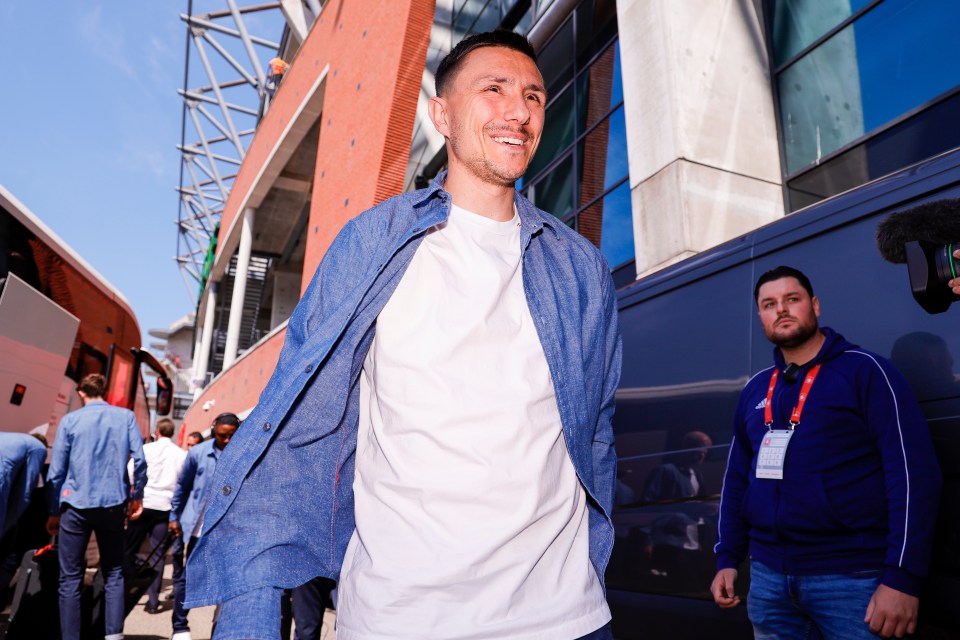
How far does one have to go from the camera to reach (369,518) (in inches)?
54.8

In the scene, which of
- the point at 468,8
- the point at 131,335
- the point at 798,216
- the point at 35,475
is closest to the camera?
the point at 798,216

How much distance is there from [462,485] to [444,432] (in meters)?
0.10

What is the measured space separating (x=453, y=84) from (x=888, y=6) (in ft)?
20.1

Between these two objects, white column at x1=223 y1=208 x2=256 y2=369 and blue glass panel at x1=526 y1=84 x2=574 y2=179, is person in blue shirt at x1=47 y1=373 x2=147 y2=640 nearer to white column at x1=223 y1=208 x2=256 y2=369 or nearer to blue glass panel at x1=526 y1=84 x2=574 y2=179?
blue glass panel at x1=526 y1=84 x2=574 y2=179

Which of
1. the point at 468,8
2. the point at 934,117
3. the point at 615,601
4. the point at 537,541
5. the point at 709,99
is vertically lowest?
the point at 615,601

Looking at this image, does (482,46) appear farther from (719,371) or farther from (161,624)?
(161,624)

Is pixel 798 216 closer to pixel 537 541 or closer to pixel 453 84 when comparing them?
pixel 453 84

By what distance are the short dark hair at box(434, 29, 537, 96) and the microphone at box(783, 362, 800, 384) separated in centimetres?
158

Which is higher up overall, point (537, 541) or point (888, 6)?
point (888, 6)

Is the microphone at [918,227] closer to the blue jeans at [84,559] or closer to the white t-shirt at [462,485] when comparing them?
the white t-shirt at [462,485]

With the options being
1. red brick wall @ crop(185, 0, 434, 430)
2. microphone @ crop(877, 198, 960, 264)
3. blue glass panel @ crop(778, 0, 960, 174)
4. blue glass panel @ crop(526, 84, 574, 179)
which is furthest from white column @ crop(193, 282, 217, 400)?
microphone @ crop(877, 198, 960, 264)

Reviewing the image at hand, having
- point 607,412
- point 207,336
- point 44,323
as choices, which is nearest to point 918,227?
point 607,412

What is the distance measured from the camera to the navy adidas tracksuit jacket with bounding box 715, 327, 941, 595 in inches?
87.4

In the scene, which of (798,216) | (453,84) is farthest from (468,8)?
(453,84)
